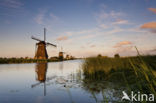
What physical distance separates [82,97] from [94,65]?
594cm

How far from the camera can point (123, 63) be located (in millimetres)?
11125

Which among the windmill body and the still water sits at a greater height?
the windmill body

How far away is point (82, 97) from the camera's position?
518 cm

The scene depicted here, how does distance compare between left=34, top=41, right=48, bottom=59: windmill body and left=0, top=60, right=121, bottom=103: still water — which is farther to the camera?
left=34, top=41, right=48, bottom=59: windmill body

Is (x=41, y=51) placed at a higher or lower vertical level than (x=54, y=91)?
higher

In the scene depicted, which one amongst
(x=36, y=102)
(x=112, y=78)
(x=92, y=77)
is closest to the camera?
(x=36, y=102)

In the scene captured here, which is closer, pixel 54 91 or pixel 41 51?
pixel 54 91

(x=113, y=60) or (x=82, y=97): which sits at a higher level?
(x=113, y=60)

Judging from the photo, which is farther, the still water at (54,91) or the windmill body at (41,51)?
the windmill body at (41,51)

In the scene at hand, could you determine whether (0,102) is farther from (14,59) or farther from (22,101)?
(14,59)

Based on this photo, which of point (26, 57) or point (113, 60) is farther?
point (26, 57)

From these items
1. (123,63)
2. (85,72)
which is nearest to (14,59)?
(85,72)

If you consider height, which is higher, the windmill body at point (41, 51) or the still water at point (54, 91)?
the windmill body at point (41, 51)

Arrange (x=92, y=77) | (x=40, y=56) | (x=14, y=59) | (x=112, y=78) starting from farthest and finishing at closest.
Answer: (x=40, y=56)
(x=14, y=59)
(x=92, y=77)
(x=112, y=78)
